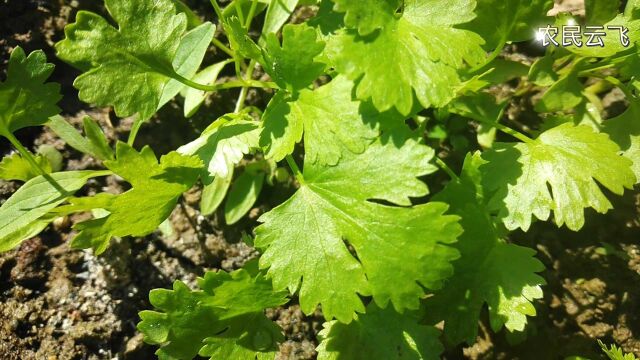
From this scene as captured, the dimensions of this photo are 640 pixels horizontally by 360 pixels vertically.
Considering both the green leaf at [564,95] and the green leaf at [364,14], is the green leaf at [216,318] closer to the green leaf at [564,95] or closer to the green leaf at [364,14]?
the green leaf at [364,14]

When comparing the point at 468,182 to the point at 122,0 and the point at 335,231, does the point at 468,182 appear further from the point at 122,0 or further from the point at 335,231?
the point at 122,0

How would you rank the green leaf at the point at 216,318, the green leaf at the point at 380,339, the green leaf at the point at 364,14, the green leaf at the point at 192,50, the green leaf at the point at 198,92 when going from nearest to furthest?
1. the green leaf at the point at 364,14
2. the green leaf at the point at 216,318
3. the green leaf at the point at 380,339
4. the green leaf at the point at 192,50
5. the green leaf at the point at 198,92

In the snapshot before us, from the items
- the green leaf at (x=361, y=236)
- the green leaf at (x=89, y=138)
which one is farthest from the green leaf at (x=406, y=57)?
the green leaf at (x=89, y=138)

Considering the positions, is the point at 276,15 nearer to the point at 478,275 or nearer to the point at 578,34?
the point at 578,34

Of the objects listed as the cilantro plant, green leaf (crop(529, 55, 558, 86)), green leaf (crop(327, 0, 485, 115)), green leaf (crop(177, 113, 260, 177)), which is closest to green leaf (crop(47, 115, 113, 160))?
the cilantro plant

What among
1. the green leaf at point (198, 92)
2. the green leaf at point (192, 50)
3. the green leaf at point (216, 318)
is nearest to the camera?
the green leaf at point (216, 318)

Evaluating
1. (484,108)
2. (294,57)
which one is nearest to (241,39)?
(294,57)

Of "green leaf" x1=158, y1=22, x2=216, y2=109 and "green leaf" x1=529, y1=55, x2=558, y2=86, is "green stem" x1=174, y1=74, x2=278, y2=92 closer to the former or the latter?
"green leaf" x1=158, y1=22, x2=216, y2=109
